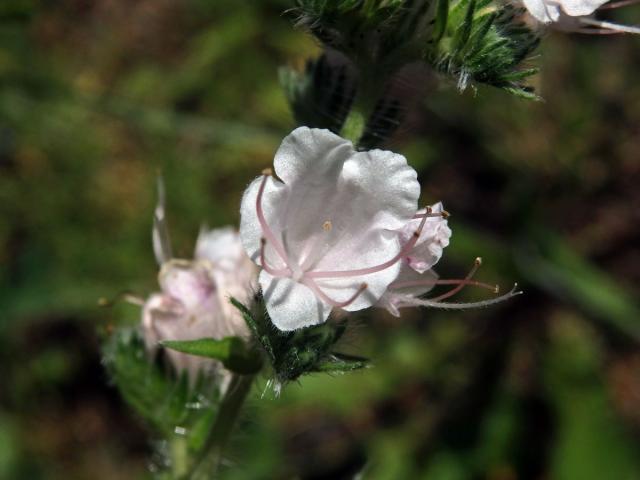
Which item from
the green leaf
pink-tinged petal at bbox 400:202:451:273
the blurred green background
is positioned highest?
pink-tinged petal at bbox 400:202:451:273

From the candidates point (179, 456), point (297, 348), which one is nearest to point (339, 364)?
point (297, 348)

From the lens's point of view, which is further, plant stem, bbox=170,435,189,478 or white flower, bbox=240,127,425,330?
plant stem, bbox=170,435,189,478

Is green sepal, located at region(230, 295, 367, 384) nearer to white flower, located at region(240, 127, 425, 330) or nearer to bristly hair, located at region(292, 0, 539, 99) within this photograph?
white flower, located at region(240, 127, 425, 330)

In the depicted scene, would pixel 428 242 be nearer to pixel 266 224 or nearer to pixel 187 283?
pixel 266 224

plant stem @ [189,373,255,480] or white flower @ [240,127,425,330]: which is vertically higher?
white flower @ [240,127,425,330]

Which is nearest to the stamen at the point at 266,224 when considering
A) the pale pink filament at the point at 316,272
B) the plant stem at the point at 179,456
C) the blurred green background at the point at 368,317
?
the pale pink filament at the point at 316,272

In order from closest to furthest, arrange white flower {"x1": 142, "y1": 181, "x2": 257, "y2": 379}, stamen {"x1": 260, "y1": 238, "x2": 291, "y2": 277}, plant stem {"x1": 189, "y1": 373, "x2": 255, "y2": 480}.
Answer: stamen {"x1": 260, "y1": 238, "x2": 291, "y2": 277}
plant stem {"x1": 189, "y1": 373, "x2": 255, "y2": 480}
white flower {"x1": 142, "y1": 181, "x2": 257, "y2": 379}

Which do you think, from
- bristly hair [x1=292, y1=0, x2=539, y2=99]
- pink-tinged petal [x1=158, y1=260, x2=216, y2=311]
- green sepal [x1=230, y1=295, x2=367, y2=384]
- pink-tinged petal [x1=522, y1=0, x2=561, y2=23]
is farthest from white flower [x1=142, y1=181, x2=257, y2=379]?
pink-tinged petal [x1=522, y1=0, x2=561, y2=23]
